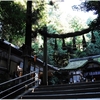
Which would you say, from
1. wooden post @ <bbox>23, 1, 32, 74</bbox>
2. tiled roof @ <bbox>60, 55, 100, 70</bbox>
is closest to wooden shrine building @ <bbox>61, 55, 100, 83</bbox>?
tiled roof @ <bbox>60, 55, 100, 70</bbox>

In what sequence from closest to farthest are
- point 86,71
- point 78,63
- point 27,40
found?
point 27,40, point 86,71, point 78,63

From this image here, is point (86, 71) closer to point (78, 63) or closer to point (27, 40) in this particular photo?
point (78, 63)

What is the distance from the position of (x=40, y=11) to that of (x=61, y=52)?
48.0ft

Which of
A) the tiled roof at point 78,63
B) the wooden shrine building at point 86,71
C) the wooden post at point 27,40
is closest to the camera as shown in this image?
the wooden post at point 27,40

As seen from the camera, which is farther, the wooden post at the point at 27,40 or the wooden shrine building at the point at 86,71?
the wooden shrine building at the point at 86,71

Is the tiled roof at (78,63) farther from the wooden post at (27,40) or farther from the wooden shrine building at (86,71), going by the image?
the wooden post at (27,40)

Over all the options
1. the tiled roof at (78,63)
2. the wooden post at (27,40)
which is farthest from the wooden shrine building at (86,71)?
the wooden post at (27,40)

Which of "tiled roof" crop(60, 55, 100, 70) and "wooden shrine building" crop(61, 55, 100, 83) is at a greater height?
"tiled roof" crop(60, 55, 100, 70)

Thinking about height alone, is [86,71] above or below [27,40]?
below

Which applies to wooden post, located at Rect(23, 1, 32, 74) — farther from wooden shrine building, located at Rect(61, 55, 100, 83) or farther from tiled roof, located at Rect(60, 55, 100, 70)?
tiled roof, located at Rect(60, 55, 100, 70)

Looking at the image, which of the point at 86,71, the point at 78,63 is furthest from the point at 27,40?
the point at 78,63

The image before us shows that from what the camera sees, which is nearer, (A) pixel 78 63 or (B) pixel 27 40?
(B) pixel 27 40

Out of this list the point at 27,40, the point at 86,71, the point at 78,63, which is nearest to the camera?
the point at 27,40

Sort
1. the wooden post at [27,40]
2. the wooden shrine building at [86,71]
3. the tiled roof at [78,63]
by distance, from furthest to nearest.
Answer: the tiled roof at [78,63], the wooden shrine building at [86,71], the wooden post at [27,40]
